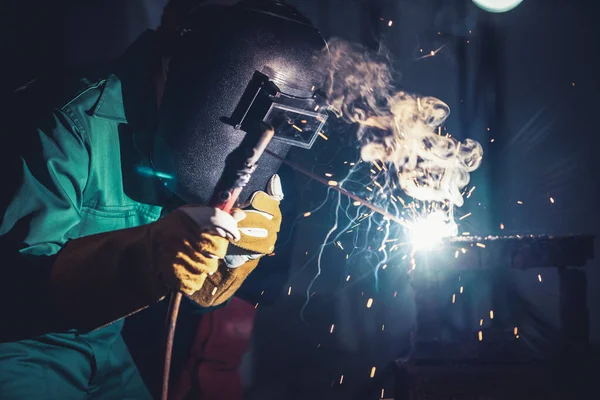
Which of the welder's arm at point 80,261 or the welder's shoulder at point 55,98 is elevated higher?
the welder's shoulder at point 55,98

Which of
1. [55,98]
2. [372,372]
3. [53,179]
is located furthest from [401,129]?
[53,179]

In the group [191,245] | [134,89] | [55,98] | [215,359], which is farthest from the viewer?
[215,359]

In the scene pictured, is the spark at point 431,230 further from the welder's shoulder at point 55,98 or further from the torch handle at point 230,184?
the welder's shoulder at point 55,98

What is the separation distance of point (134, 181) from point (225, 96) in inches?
24.8

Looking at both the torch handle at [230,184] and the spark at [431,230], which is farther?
the spark at [431,230]

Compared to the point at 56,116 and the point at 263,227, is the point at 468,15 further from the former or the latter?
the point at 56,116

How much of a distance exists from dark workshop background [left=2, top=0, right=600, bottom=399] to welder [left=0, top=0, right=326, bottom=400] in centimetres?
220

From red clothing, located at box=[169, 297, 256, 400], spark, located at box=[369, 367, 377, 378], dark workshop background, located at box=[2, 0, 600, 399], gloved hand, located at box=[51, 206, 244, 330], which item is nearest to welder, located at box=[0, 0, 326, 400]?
gloved hand, located at box=[51, 206, 244, 330]

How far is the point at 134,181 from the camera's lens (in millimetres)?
1958

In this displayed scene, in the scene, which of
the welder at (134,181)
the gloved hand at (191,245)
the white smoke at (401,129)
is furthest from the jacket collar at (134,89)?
the white smoke at (401,129)

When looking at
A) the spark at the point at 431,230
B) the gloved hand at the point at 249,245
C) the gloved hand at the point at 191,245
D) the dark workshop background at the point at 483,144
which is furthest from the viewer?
the dark workshop background at the point at 483,144

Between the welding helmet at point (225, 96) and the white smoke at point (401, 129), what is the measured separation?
4.75ft

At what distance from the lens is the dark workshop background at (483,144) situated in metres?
4.15

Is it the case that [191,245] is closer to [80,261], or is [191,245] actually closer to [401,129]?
[80,261]
